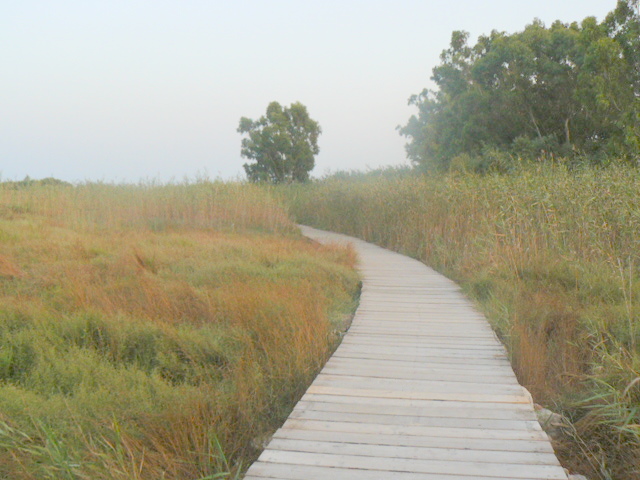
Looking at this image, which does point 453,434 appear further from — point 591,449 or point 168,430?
point 168,430

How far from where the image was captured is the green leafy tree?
90.9 ft

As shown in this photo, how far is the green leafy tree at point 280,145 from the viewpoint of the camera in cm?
2770

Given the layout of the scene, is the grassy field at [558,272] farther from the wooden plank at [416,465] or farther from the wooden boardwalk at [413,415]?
the wooden plank at [416,465]

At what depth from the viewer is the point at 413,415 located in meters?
3.36

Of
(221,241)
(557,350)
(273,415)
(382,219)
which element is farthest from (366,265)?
(273,415)

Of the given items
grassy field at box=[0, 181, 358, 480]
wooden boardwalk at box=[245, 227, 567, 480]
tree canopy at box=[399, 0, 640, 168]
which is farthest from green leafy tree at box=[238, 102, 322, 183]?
wooden boardwalk at box=[245, 227, 567, 480]

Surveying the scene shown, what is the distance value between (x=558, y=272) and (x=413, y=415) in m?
4.10

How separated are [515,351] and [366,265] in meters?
4.78

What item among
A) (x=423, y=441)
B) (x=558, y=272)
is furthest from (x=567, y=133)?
(x=423, y=441)

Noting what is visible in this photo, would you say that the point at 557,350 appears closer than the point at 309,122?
Yes

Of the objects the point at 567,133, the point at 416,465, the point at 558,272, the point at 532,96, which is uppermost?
the point at 532,96

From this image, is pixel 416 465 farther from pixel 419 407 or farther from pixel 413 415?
pixel 419 407

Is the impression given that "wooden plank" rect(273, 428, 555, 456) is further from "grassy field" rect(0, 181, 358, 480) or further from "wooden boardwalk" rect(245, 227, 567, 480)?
"grassy field" rect(0, 181, 358, 480)

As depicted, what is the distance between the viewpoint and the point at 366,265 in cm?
938
